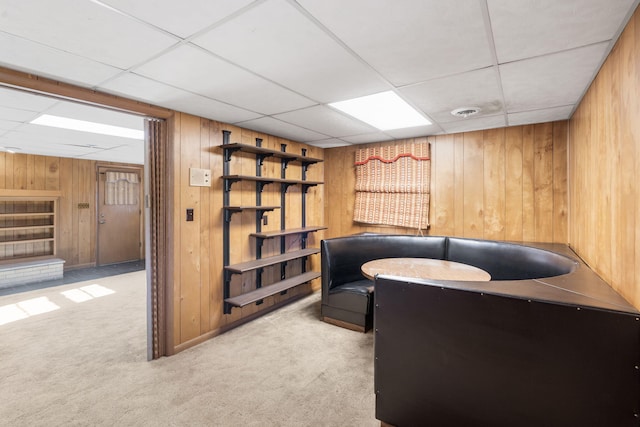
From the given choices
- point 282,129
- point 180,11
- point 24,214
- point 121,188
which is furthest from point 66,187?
point 180,11

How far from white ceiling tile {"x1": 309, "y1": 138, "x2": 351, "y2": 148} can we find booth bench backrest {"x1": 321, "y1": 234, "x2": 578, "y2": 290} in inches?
56.4

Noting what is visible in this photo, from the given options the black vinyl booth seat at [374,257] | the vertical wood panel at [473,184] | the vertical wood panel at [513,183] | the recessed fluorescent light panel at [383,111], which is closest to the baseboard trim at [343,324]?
the black vinyl booth seat at [374,257]

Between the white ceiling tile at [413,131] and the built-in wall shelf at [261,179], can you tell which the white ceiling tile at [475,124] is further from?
the built-in wall shelf at [261,179]

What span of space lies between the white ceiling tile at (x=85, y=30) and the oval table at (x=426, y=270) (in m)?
2.07

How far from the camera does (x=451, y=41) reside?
5.29ft

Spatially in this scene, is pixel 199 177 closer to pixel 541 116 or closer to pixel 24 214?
pixel 541 116

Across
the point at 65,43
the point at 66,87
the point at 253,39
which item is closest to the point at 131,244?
the point at 66,87

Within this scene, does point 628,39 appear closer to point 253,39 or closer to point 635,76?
point 635,76

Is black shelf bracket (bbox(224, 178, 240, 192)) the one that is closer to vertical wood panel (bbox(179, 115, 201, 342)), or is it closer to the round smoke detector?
vertical wood panel (bbox(179, 115, 201, 342))

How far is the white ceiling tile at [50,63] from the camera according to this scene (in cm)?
164

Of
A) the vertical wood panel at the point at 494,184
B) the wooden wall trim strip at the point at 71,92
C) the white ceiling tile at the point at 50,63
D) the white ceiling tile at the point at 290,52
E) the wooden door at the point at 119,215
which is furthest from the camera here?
the wooden door at the point at 119,215

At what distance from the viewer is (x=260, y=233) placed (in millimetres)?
3656

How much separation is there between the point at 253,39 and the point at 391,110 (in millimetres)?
1643

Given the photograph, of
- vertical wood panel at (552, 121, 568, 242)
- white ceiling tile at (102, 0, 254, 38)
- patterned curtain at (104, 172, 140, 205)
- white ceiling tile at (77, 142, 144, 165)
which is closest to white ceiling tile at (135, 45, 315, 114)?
white ceiling tile at (102, 0, 254, 38)
